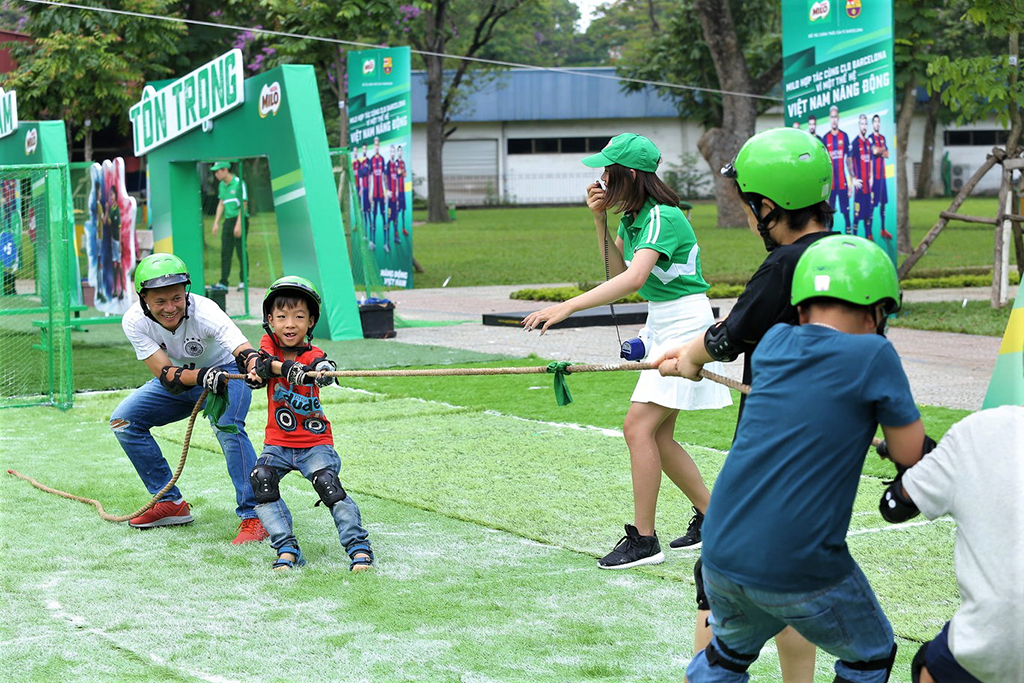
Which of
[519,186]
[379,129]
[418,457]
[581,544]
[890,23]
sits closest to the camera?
[581,544]

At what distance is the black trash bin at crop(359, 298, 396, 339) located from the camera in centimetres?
1448

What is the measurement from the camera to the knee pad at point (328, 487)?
5664mm

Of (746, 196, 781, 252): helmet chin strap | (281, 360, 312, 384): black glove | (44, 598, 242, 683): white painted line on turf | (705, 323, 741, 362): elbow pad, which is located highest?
(746, 196, 781, 252): helmet chin strap

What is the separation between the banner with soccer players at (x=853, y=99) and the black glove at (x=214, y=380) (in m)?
9.97

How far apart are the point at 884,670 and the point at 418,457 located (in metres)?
5.06

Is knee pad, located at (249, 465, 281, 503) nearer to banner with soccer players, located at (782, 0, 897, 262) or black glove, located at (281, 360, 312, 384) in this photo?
black glove, located at (281, 360, 312, 384)

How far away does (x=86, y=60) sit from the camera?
25375 millimetres

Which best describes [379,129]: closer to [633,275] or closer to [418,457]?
[418,457]

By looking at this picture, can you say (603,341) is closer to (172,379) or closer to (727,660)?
(172,379)

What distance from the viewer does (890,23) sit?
14180 millimetres

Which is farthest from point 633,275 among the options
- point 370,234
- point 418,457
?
point 370,234

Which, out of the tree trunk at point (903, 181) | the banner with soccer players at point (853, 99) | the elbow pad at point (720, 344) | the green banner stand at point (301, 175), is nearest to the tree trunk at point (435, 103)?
the tree trunk at point (903, 181)

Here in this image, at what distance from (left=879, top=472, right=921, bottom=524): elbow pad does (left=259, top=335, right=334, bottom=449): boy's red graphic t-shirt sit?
3.14 meters

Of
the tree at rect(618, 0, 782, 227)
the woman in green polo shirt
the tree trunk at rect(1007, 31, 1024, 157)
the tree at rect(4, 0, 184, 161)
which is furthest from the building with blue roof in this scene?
the woman in green polo shirt
